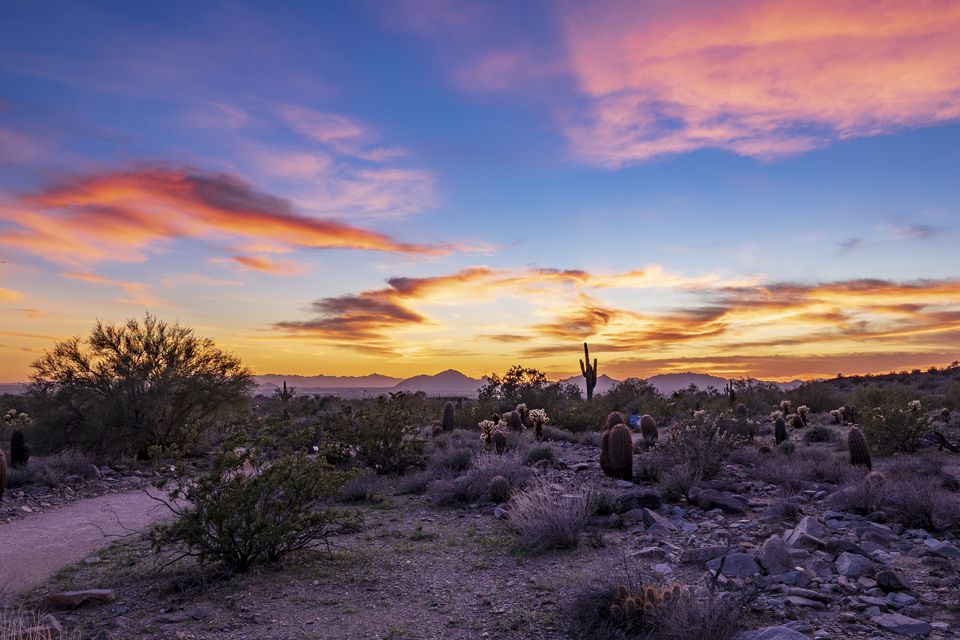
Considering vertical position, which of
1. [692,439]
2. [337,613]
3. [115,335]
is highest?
[115,335]

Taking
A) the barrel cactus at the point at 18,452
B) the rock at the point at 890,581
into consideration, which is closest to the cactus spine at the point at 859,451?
the rock at the point at 890,581

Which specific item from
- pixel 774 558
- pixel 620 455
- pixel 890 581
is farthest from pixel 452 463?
pixel 890 581

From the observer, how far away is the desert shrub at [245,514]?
8156 mm

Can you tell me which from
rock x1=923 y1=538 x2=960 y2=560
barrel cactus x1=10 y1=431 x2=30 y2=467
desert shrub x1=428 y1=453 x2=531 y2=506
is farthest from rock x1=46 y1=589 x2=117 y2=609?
barrel cactus x1=10 y1=431 x2=30 y2=467

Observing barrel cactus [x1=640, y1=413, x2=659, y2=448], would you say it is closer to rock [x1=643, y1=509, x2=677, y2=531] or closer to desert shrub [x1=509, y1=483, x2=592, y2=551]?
rock [x1=643, y1=509, x2=677, y2=531]

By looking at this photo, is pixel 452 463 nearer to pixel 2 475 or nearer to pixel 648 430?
pixel 648 430

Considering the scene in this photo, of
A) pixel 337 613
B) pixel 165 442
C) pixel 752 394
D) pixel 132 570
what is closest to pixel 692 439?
pixel 337 613

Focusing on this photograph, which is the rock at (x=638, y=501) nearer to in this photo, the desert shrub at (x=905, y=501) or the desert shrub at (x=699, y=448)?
the desert shrub at (x=699, y=448)

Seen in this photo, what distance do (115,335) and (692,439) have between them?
59.3ft

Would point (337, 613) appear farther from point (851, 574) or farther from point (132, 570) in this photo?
point (851, 574)

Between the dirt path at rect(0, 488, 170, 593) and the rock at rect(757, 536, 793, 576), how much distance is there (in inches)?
353

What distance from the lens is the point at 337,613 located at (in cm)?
704

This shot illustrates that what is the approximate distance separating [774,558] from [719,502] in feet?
11.4

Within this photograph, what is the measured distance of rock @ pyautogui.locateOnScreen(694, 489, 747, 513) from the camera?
1087 centimetres
